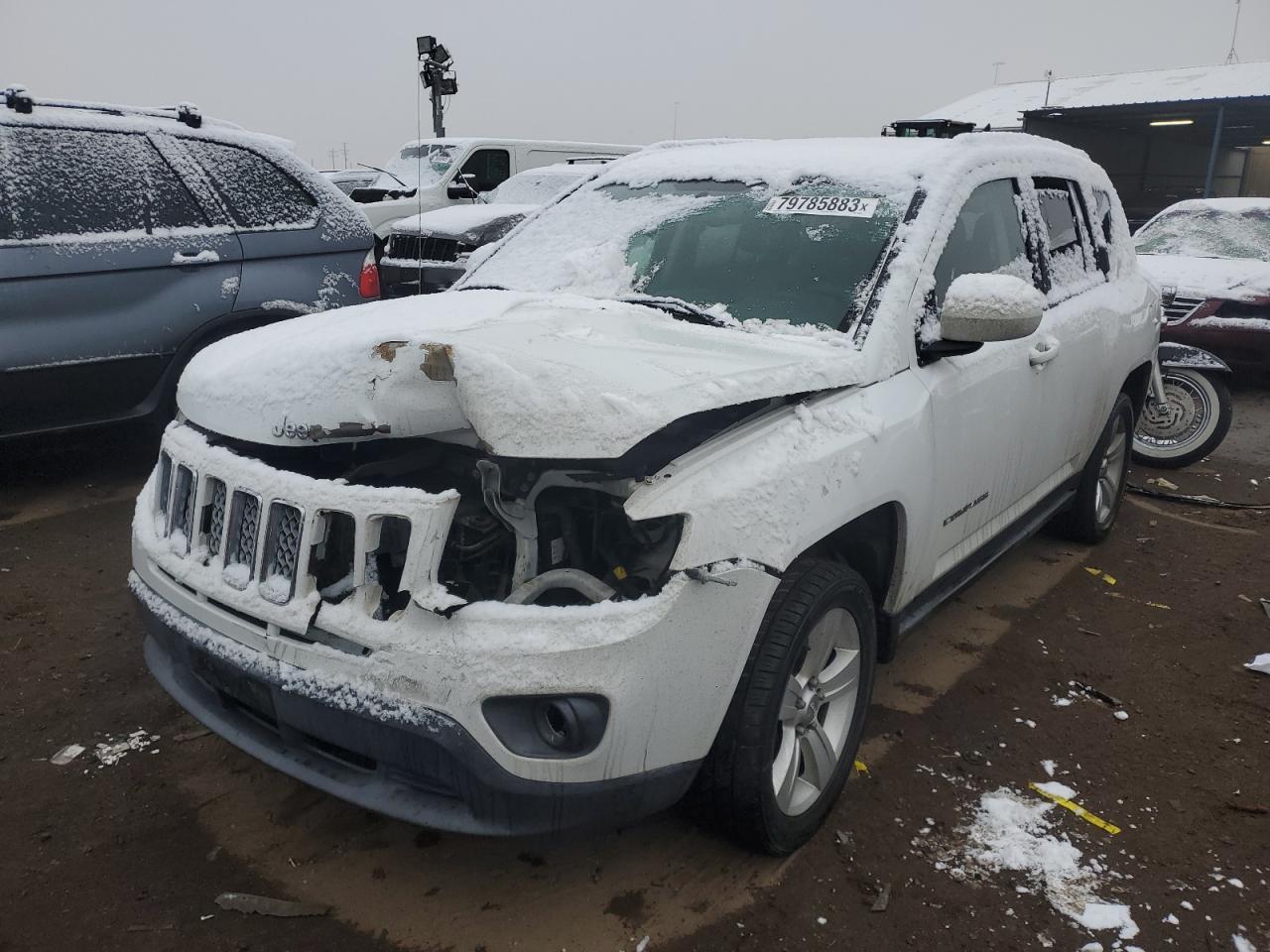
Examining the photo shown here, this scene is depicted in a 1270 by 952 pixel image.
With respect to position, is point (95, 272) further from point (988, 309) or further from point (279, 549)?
point (988, 309)

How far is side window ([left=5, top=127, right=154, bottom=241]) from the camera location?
4457 millimetres

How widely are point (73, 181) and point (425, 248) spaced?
181 inches

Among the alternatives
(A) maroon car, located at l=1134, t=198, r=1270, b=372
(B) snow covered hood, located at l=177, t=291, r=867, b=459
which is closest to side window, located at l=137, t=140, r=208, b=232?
(B) snow covered hood, located at l=177, t=291, r=867, b=459

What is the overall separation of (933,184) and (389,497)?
202 centimetres

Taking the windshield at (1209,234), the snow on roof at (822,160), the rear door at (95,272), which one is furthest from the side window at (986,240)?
the windshield at (1209,234)

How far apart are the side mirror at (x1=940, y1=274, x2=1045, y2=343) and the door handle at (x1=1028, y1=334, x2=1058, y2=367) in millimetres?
669

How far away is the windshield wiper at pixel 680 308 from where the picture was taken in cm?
283

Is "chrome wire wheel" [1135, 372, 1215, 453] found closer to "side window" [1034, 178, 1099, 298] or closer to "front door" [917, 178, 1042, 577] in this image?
"side window" [1034, 178, 1099, 298]

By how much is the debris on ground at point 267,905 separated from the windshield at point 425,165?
36.5 ft

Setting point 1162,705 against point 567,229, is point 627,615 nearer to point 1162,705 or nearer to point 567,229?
point 567,229

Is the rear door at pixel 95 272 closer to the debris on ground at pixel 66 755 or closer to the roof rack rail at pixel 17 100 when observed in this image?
the roof rack rail at pixel 17 100

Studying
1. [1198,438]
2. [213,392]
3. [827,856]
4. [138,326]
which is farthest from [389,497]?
[1198,438]

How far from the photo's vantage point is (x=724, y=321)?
9.27ft

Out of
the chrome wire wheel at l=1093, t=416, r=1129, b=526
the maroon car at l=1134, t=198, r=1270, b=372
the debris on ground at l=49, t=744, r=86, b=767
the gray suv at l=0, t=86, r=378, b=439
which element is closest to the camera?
the debris on ground at l=49, t=744, r=86, b=767
